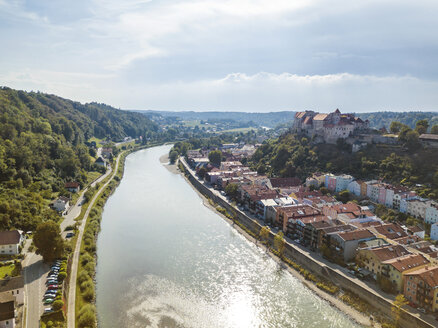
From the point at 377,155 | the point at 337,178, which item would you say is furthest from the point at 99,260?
the point at 377,155

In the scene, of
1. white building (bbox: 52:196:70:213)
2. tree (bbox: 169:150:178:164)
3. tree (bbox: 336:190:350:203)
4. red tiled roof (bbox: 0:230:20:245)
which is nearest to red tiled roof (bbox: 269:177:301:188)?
tree (bbox: 336:190:350:203)

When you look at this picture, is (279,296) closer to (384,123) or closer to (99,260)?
(99,260)

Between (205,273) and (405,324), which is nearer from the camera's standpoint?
(405,324)

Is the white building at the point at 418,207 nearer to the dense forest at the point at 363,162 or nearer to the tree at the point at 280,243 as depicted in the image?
the dense forest at the point at 363,162

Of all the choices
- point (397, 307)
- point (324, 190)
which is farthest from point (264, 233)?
point (324, 190)

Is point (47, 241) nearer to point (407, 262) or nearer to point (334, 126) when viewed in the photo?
point (407, 262)

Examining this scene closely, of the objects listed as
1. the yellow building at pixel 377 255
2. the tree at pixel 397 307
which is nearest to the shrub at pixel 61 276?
the tree at pixel 397 307

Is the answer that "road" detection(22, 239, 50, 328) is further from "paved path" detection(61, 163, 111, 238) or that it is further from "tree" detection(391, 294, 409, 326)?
"tree" detection(391, 294, 409, 326)
